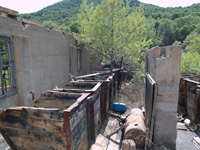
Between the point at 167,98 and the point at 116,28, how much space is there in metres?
4.93

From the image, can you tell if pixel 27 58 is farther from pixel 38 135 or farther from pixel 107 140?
pixel 107 140

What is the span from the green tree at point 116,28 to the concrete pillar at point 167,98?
405cm

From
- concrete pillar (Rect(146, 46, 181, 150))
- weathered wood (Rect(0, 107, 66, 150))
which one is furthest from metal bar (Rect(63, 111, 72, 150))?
concrete pillar (Rect(146, 46, 181, 150))

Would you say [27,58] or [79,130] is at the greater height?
[27,58]

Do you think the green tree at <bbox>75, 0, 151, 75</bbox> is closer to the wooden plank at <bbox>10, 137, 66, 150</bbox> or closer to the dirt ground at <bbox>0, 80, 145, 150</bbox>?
the dirt ground at <bbox>0, 80, 145, 150</bbox>

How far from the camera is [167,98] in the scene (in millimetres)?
3521

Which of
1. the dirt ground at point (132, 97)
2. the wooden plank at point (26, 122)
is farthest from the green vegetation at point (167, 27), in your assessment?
the wooden plank at point (26, 122)

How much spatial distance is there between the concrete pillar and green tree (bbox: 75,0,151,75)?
4.05m

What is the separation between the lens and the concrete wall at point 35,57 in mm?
5008

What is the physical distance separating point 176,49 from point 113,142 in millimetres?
2701

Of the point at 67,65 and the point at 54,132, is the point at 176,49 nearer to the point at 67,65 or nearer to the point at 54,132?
the point at 54,132

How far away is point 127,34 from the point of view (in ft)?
24.3

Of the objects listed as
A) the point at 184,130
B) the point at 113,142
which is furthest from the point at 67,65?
the point at 184,130

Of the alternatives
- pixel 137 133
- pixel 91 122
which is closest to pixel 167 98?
pixel 137 133
